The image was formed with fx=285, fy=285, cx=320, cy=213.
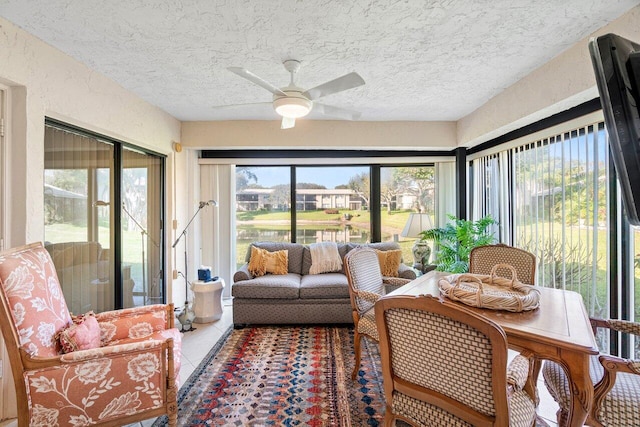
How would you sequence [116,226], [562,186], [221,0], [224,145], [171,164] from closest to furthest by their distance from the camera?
[221,0] → [562,186] → [116,226] → [171,164] → [224,145]

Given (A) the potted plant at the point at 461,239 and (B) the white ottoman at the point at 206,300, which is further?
(B) the white ottoman at the point at 206,300

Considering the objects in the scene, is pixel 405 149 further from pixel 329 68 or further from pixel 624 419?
pixel 624 419

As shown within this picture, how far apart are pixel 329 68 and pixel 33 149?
2.19m

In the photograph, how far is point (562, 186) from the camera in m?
2.55

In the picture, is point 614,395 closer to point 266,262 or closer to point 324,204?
point 266,262

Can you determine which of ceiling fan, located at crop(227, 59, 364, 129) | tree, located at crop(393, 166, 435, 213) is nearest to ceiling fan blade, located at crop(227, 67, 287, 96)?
ceiling fan, located at crop(227, 59, 364, 129)

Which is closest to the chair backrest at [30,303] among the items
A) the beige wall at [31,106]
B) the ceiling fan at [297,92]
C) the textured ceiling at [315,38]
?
the beige wall at [31,106]

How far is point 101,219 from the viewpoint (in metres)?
2.65

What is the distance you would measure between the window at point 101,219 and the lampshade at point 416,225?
3.16 m

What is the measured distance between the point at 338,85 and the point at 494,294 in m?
1.61

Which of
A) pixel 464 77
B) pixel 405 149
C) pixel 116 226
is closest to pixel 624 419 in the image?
pixel 464 77

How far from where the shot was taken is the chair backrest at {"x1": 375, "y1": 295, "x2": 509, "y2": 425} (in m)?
0.99

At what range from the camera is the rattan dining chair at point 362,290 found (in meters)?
2.16

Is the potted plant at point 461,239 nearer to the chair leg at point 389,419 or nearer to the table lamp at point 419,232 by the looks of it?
the table lamp at point 419,232
